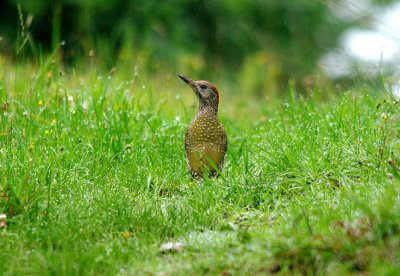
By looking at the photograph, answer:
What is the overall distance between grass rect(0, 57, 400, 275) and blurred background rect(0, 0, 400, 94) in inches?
187

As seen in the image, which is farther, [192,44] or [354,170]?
[192,44]

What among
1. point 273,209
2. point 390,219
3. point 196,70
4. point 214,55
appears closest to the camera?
point 390,219

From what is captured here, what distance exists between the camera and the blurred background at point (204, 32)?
10273mm

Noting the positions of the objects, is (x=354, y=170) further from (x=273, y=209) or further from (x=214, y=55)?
(x=214, y=55)

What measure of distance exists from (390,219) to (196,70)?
871 cm

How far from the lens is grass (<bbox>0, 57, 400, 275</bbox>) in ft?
8.16

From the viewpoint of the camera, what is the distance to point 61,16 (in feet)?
35.4

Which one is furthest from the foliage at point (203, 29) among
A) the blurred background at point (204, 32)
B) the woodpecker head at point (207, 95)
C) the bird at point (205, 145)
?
the bird at point (205, 145)

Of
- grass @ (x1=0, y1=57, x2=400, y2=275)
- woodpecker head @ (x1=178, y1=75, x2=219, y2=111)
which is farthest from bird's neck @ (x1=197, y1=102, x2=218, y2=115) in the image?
grass @ (x1=0, y1=57, x2=400, y2=275)

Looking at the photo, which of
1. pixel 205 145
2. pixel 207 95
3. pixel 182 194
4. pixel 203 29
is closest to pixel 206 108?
pixel 207 95

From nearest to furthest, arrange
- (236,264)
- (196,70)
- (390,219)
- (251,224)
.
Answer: (390,219) → (236,264) → (251,224) → (196,70)

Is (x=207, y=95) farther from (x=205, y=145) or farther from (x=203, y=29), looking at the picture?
(x=203, y=29)

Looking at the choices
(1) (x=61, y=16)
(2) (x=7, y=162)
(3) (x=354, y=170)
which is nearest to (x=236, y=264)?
(3) (x=354, y=170)

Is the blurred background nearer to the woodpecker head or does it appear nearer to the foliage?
the foliage
